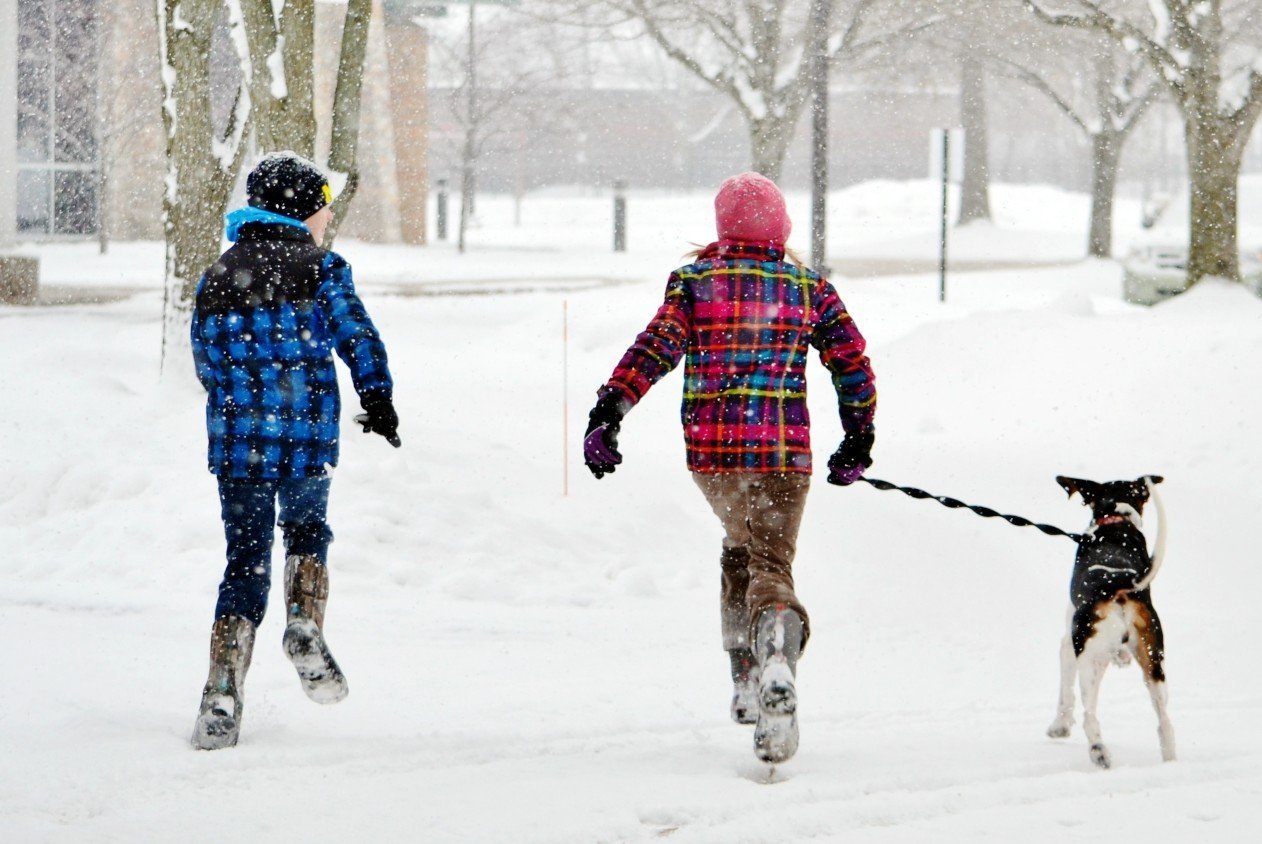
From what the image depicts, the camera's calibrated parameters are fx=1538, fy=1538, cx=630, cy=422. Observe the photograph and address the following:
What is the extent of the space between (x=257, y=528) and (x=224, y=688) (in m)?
0.46

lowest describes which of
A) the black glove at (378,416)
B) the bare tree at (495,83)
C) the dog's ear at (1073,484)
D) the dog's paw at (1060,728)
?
the dog's paw at (1060,728)

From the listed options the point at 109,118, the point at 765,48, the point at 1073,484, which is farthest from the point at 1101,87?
the point at 1073,484

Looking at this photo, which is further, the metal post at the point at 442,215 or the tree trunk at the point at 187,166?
the metal post at the point at 442,215

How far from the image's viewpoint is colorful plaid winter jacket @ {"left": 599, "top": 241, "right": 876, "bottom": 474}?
4.35 meters

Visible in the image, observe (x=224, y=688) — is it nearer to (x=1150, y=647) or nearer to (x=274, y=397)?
(x=274, y=397)

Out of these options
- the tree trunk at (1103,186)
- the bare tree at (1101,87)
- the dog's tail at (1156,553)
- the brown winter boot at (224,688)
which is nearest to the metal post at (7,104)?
the brown winter boot at (224,688)

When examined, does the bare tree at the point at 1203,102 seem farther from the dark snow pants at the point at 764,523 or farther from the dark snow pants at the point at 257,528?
the dark snow pants at the point at 257,528

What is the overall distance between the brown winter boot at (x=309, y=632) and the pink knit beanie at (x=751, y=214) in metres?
1.54

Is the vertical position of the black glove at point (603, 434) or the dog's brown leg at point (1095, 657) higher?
the black glove at point (603, 434)

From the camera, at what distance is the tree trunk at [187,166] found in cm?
940

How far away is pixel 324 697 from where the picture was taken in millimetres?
4391

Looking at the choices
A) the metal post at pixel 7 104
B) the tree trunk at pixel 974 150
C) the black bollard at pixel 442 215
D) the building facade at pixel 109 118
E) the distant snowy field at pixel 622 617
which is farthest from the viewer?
the black bollard at pixel 442 215

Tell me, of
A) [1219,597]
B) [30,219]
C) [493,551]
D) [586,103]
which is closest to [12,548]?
[493,551]

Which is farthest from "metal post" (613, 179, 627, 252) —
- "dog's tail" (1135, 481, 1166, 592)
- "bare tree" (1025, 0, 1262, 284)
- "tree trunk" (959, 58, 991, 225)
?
"dog's tail" (1135, 481, 1166, 592)
